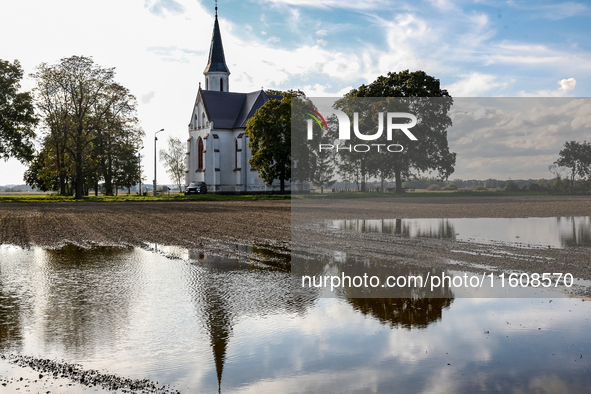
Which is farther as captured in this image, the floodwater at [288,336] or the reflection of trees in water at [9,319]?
the reflection of trees in water at [9,319]

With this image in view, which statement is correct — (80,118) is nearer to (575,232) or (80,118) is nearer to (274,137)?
(274,137)

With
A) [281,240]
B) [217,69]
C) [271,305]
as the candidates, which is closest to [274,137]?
[217,69]

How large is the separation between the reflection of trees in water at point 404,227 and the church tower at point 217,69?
6732cm

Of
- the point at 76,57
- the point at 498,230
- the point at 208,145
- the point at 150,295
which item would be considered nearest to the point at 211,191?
the point at 208,145

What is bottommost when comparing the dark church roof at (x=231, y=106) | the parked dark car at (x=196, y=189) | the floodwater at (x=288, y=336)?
the floodwater at (x=288, y=336)

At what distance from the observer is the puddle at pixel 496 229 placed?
50.2 feet

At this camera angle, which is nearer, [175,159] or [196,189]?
[196,189]

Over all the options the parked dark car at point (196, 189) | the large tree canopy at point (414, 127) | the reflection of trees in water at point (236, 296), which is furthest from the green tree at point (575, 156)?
the reflection of trees in water at point (236, 296)

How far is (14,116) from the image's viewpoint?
52969 mm

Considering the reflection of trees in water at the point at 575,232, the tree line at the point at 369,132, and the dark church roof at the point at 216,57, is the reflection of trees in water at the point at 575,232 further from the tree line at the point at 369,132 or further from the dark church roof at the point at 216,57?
the dark church roof at the point at 216,57

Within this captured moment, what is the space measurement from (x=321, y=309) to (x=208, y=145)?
243 feet

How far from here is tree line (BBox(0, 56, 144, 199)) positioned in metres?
53.7

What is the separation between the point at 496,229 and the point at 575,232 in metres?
2.49

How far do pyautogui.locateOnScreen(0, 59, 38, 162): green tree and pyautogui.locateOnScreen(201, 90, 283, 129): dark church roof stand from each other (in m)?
29.6
